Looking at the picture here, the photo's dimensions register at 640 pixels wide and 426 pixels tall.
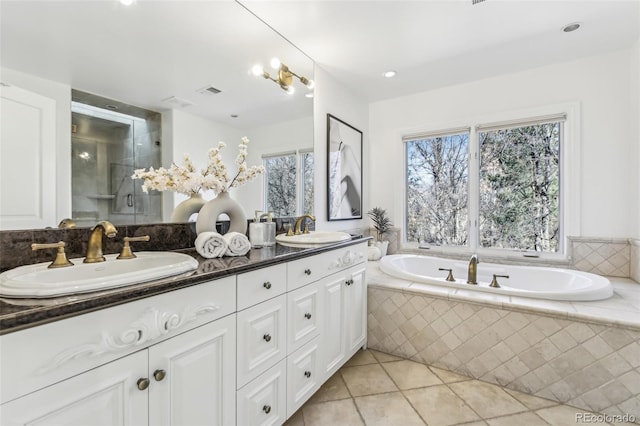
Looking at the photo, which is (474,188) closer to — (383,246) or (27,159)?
(383,246)

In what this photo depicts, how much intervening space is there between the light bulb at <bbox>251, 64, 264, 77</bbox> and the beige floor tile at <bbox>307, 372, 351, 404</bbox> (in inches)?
85.2

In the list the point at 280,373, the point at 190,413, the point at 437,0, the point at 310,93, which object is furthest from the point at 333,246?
the point at 437,0

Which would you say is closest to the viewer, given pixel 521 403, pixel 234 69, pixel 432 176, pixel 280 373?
pixel 280 373

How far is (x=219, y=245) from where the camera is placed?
1299 millimetres

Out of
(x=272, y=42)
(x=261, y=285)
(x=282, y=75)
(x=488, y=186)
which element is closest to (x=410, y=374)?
(x=261, y=285)

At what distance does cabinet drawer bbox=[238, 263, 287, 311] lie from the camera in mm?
1149

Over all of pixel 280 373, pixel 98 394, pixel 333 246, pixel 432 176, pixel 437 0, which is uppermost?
pixel 437 0

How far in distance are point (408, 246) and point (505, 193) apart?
113cm

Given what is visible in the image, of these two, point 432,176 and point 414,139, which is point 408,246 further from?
point 414,139

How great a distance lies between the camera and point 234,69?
1.84m

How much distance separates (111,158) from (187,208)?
1.32 ft

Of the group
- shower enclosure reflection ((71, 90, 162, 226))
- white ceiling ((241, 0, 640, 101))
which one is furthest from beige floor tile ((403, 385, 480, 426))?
white ceiling ((241, 0, 640, 101))

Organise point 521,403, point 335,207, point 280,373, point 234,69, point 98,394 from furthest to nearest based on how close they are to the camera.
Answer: point 335,207 < point 234,69 < point 521,403 < point 280,373 < point 98,394

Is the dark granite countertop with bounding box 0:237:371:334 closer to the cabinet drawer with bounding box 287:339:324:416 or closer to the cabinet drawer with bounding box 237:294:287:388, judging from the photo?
the cabinet drawer with bounding box 237:294:287:388
